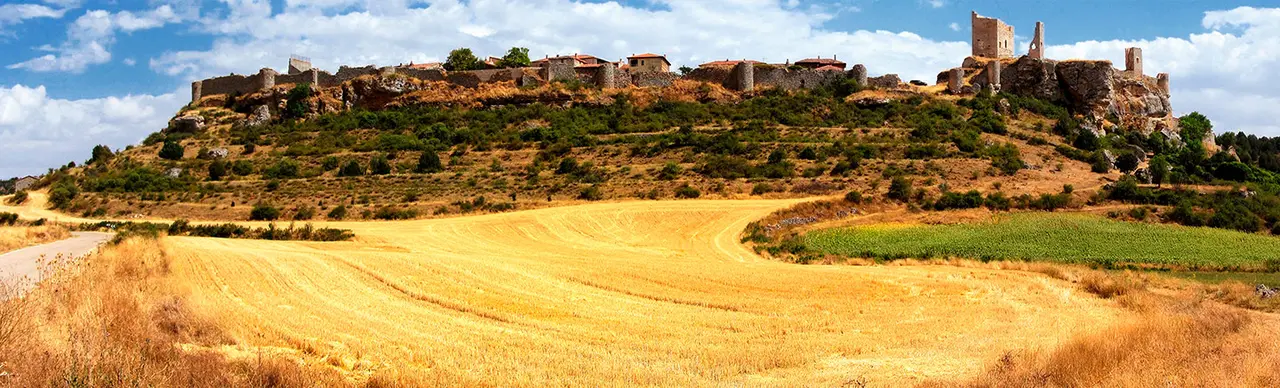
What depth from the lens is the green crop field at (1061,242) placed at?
24.1 meters

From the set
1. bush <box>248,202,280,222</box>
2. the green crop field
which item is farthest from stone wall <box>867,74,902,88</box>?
bush <box>248,202,280,222</box>

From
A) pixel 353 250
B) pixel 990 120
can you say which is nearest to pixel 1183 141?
pixel 990 120

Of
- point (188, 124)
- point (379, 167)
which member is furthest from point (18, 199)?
point (379, 167)

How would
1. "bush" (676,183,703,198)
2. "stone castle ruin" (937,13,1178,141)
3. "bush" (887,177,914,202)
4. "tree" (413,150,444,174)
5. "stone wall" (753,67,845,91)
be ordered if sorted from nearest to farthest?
"bush" (887,177,914,202) < "bush" (676,183,703,198) < "tree" (413,150,444,174) < "stone castle ruin" (937,13,1178,141) < "stone wall" (753,67,845,91)

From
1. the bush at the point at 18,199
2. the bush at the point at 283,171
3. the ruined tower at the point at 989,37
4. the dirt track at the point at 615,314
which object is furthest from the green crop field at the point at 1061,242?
the bush at the point at 18,199

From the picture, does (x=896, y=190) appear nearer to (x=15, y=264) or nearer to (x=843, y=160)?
(x=843, y=160)

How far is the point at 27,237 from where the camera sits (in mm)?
20266

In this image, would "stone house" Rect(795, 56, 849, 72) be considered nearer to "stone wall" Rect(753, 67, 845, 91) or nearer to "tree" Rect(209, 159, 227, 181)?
"stone wall" Rect(753, 67, 845, 91)

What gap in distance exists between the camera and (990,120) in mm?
44281

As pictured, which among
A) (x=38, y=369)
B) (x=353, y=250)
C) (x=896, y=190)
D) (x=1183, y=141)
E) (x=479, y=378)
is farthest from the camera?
(x=1183, y=141)

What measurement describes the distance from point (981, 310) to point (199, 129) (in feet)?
156

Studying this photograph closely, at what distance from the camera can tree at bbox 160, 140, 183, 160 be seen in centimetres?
4550

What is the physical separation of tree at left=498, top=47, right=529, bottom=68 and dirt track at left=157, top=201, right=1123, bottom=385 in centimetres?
3599

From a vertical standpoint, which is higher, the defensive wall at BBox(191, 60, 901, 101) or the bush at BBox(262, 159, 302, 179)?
the defensive wall at BBox(191, 60, 901, 101)
